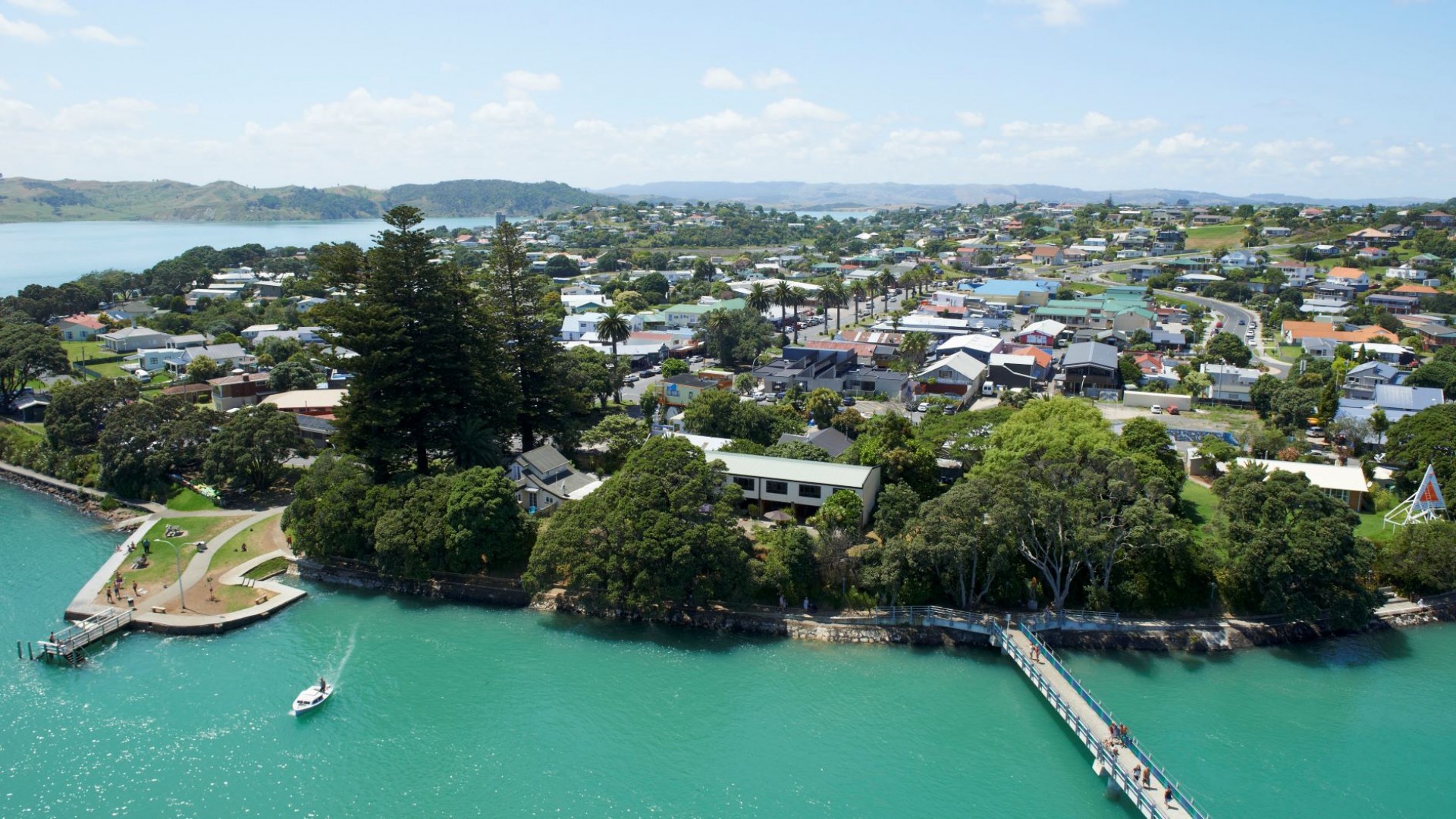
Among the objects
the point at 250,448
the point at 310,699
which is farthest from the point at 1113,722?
the point at 250,448

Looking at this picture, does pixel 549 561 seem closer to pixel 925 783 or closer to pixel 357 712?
pixel 357 712

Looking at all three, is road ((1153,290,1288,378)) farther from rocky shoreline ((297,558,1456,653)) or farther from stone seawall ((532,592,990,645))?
stone seawall ((532,592,990,645))

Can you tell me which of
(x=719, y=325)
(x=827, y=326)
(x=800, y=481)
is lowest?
(x=800, y=481)

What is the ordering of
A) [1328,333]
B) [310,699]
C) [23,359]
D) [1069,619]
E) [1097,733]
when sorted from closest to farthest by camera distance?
1. [1097,733]
2. [310,699]
3. [1069,619]
4. [23,359]
5. [1328,333]

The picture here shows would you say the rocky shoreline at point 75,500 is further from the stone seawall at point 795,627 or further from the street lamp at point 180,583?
the stone seawall at point 795,627

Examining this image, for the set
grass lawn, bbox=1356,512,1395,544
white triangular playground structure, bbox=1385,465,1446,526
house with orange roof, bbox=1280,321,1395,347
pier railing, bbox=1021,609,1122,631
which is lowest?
pier railing, bbox=1021,609,1122,631

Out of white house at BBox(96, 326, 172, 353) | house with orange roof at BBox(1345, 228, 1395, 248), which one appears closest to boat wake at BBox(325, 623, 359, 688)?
white house at BBox(96, 326, 172, 353)

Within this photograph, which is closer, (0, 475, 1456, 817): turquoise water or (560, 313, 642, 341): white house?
(0, 475, 1456, 817): turquoise water

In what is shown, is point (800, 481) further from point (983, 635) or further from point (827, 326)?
point (827, 326)
